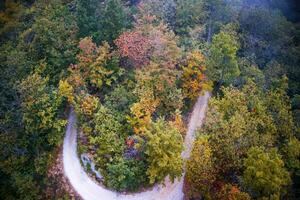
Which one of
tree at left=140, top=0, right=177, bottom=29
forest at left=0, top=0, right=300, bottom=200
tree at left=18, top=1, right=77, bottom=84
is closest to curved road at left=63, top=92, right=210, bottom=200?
forest at left=0, top=0, right=300, bottom=200

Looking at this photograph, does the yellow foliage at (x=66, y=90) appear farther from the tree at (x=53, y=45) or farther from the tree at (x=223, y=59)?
the tree at (x=223, y=59)

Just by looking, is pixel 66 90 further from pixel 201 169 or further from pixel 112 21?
pixel 201 169

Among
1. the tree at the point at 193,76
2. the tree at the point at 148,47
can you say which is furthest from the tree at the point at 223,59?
the tree at the point at 148,47

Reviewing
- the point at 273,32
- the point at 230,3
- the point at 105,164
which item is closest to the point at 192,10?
the point at 230,3

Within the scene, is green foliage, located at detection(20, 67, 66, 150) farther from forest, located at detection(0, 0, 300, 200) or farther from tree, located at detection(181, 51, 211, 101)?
tree, located at detection(181, 51, 211, 101)

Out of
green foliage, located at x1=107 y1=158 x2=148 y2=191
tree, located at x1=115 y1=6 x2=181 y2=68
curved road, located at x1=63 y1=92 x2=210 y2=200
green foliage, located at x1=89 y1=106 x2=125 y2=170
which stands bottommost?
curved road, located at x1=63 y1=92 x2=210 y2=200

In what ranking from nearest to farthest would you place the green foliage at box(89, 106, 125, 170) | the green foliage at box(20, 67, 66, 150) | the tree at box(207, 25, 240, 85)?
1. the green foliage at box(89, 106, 125, 170)
2. the green foliage at box(20, 67, 66, 150)
3. the tree at box(207, 25, 240, 85)
